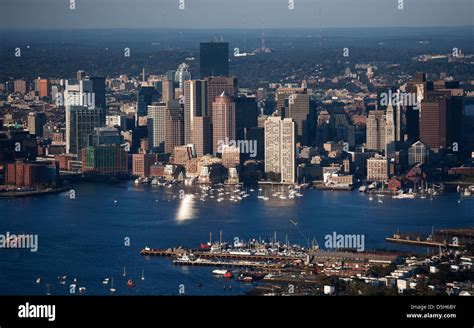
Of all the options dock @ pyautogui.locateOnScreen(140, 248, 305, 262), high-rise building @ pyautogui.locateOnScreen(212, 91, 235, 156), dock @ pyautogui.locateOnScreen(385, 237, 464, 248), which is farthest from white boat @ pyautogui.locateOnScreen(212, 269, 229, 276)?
high-rise building @ pyautogui.locateOnScreen(212, 91, 235, 156)

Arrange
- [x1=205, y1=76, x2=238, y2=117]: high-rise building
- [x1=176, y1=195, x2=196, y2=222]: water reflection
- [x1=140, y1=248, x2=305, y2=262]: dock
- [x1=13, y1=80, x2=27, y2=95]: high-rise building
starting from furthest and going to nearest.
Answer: [x1=13, y1=80, x2=27, y2=95]: high-rise building → [x1=205, y1=76, x2=238, y2=117]: high-rise building → [x1=176, y1=195, x2=196, y2=222]: water reflection → [x1=140, y1=248, x2=305, y2=262]: dock

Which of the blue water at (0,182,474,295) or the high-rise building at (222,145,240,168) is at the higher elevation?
the high-rise building at (222,145,240,168)

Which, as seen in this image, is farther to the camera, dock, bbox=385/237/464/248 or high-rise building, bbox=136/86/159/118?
high-rise building, bbox=136/86/159/118

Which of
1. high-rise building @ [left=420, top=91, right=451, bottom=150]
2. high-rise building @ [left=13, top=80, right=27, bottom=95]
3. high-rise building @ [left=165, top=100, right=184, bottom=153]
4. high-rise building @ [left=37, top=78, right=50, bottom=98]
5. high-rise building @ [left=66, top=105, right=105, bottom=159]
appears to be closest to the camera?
high-rise building @ [left=420, top=91, right=451, bottom=150]

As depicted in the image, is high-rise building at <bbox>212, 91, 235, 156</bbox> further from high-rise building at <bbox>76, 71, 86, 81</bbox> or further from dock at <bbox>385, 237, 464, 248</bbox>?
dock at <bbox>385, 237, 464, 248</bbox>

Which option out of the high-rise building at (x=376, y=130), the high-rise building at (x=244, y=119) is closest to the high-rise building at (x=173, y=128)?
the high-rise building at (x=244, y=119)

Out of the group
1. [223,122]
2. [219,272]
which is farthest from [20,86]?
[219,272]

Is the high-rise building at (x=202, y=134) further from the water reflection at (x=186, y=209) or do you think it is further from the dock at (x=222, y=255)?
the dock at (x=222, y=255)
